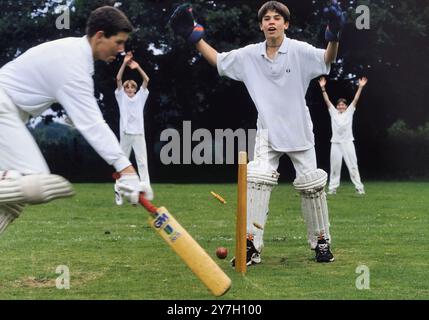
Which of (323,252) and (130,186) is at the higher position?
(130,186)

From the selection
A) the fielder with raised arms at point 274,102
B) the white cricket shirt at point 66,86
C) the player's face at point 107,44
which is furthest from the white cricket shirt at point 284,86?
the white cricket shirt at point 66,86

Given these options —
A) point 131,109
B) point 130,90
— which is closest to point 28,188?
point 131,109

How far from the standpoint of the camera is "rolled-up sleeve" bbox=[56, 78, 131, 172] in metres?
6.04

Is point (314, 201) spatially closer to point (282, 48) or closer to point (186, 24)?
point (282, 48)

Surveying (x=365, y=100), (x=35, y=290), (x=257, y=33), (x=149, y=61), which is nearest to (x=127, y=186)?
(x=35, y=290)

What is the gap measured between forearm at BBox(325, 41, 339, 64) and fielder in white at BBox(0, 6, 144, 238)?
238cm

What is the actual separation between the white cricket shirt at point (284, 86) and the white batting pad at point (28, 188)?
2768mm

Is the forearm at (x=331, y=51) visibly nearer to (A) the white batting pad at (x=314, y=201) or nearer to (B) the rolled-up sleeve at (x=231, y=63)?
(B) the rolled-up sleeve at (x=231, y=63)

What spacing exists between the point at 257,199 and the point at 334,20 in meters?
1.77

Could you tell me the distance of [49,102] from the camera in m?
6.35

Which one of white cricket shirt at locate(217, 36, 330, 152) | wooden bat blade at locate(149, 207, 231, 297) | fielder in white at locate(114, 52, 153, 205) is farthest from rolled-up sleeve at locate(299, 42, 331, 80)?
fielder in white at locate(114, 52, 153, 205)

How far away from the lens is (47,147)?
28.4 meters

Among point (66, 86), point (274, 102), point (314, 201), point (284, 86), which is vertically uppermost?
point (66, 86)

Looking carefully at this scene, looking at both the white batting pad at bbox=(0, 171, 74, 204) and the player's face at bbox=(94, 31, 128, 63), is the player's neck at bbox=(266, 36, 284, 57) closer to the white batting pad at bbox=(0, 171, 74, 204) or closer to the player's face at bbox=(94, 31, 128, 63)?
the player's face at bbox=(94, 31, 128, 63)
